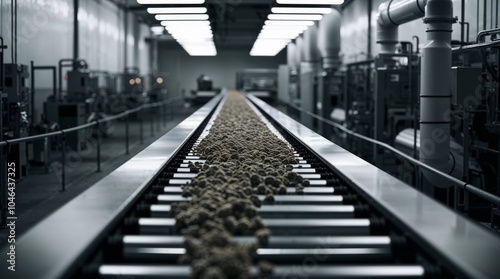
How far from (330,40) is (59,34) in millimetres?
7070

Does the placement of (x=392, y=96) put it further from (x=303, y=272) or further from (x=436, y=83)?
(x=303, y=272)

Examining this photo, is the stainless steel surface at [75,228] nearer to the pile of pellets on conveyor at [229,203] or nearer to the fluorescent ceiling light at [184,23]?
the pile of pellets on conveyor at [229,203]

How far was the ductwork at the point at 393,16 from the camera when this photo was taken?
25.0 feet

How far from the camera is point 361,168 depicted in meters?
3.48

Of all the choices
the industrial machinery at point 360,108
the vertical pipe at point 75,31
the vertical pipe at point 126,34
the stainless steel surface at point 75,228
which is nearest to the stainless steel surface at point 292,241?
the stainless steel surface at point 75,228

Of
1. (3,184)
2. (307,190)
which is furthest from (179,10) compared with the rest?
(307,190)

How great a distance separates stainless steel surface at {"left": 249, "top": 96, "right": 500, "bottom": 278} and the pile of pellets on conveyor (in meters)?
0.44

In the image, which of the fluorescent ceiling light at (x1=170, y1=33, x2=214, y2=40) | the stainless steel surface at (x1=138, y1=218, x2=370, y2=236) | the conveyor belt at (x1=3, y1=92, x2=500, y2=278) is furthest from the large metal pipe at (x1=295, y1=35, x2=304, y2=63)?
the stainless steel surface at (x1=138, y1=218, x2=370, y2=236)

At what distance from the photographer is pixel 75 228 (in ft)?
6.77

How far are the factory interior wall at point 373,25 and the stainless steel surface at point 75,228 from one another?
15.6 ft

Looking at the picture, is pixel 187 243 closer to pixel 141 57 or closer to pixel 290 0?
pixel 290 0

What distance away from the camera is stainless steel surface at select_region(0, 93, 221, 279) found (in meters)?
1.69

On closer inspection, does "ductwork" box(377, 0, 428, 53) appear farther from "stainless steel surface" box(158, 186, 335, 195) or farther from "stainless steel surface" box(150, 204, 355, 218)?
"stainless steel surface" box(150, 204, 355, 218)

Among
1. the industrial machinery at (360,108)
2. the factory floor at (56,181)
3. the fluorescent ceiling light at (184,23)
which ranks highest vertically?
the fluorescent ceiling light at (184,23)
